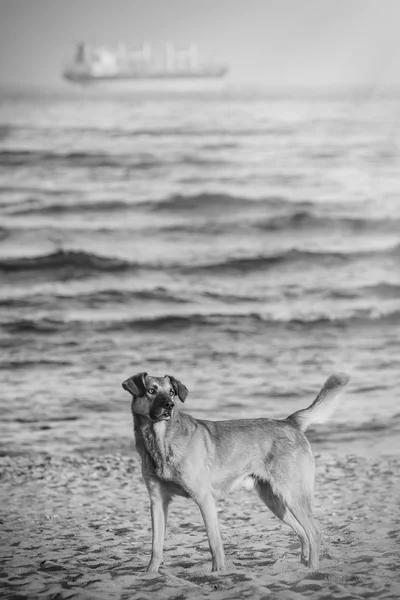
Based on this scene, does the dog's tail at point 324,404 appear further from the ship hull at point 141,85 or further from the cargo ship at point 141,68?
the ship hull at point 141,85

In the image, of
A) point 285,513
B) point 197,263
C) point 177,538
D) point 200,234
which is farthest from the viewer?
point 200,234

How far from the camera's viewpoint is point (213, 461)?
3.23m

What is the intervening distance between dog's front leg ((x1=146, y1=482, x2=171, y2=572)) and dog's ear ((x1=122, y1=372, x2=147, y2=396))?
0.32m

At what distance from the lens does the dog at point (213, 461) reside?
3170 millimetres

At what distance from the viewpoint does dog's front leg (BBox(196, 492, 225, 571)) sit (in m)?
3.14

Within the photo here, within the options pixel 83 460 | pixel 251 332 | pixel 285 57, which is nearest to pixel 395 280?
pixel 251 332

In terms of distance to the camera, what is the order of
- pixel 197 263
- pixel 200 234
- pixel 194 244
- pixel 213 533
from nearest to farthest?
pixel 213 533 < pixel 197 263 < pixel 194 244 < pixel 200 234

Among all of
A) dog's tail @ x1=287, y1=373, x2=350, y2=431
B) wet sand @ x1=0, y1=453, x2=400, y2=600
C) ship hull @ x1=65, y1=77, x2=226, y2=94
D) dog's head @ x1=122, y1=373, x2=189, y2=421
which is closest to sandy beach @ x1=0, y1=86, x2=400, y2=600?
ship hull @ x1=65, y1=77, x2=226, y2=94

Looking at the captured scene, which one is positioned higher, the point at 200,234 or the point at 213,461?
the point at 200,234

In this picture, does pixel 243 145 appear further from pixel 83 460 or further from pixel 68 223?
pixel 83 460

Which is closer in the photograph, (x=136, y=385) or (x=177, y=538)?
(x=136, y=385)

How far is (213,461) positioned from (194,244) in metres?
6.04

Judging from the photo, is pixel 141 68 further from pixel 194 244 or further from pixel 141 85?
pixel 194 244

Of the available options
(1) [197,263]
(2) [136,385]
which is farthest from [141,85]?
(2) [136,385]
